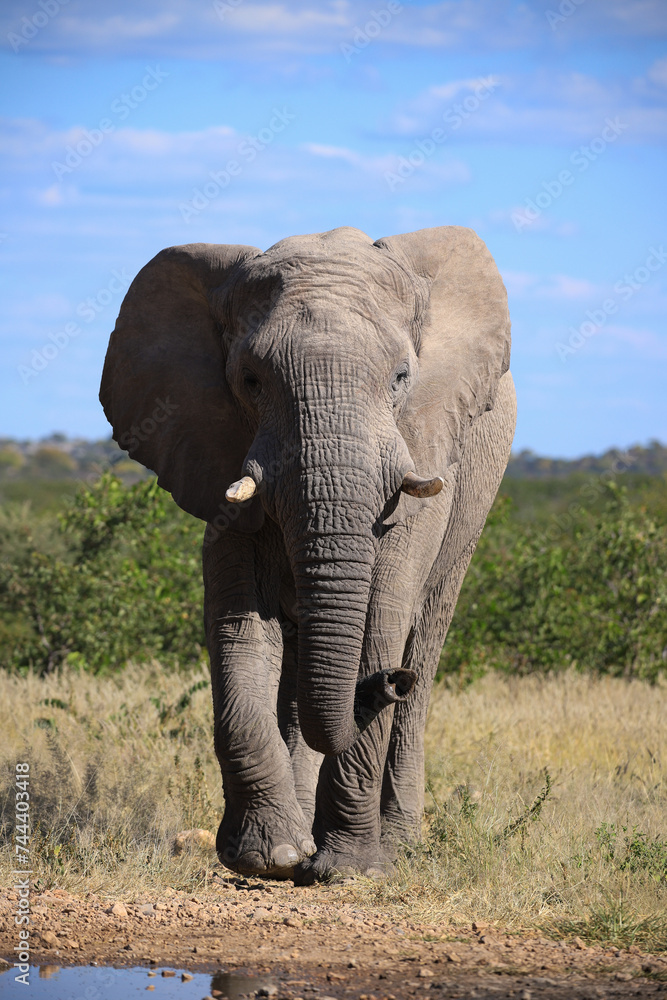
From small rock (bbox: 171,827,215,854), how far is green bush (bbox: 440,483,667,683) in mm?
5830

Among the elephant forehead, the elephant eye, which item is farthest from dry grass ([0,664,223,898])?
the elephant forehead

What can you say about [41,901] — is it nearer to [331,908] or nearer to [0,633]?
[331,908]

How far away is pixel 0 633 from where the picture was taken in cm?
1257

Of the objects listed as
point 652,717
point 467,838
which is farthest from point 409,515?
point 652,717

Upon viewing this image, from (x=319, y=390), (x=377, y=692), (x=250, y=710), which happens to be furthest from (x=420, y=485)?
(x=250, y=710)

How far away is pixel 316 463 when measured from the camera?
5059 millimetres

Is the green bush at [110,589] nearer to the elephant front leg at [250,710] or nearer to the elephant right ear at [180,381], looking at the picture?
the elephant right ear at [180,381]

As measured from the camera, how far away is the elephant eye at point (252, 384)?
5.48 metres

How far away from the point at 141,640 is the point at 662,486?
12.4 m

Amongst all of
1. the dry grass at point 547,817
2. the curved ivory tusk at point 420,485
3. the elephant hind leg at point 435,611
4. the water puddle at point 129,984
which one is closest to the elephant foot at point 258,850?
the dry grass at point 547,817

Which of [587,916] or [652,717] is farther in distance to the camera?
[652,717]

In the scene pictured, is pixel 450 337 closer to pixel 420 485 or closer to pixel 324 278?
pixel 324 278

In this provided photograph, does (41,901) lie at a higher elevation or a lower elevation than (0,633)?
lower

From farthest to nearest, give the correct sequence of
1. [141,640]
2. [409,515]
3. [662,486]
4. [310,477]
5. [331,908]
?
[662,486] → [141,640] → [409,515] → [331,908] → [310,477]
